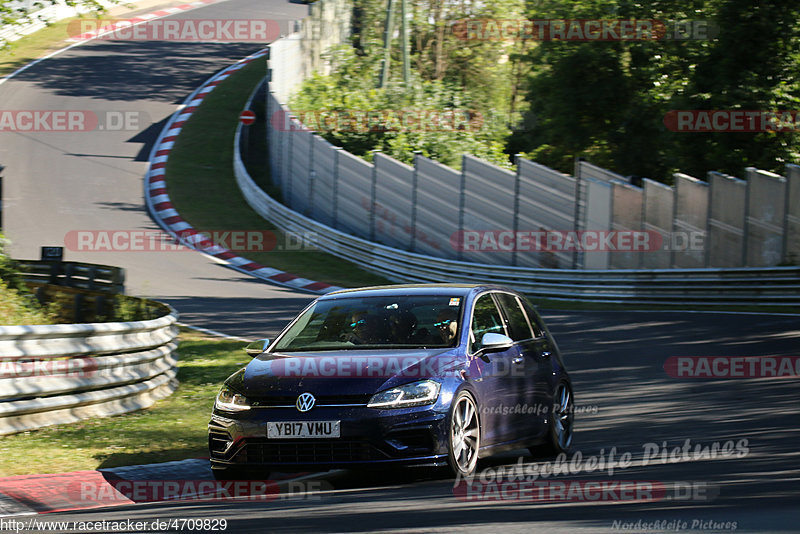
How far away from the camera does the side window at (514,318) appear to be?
8906mm

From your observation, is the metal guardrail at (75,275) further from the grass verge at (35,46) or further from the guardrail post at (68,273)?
the grass verge at (35,46)

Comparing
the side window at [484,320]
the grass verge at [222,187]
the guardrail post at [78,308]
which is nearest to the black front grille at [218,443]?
the side window at [484,320]

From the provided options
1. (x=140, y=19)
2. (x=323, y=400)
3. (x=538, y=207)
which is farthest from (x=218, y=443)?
(x=140, y=19)

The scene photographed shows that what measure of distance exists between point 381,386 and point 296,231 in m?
23.2

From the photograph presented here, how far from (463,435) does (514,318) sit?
181 centimetres

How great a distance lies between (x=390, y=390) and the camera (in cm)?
728

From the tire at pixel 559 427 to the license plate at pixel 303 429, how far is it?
90.8 inches

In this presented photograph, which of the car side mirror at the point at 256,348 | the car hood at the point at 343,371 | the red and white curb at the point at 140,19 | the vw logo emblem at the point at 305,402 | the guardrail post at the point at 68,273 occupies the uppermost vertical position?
the red and white curb at the point at 140,19

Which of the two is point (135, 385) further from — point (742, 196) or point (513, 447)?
point (742, 196)

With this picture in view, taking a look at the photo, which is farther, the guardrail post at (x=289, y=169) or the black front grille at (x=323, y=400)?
the guardrail post at (x=289, y=169)

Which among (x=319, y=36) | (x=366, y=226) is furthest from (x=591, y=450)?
(x=319, y=36)

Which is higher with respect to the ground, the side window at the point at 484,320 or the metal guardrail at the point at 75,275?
the side window at the point at 484,320

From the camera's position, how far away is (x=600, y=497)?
6516 millimetres

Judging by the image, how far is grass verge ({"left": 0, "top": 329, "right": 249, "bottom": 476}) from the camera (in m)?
8.40
